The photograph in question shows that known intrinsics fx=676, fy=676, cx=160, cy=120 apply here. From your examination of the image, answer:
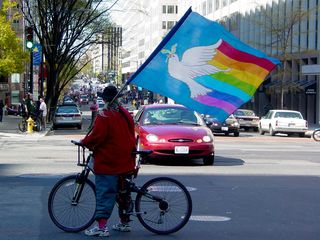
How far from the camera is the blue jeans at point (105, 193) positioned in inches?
310

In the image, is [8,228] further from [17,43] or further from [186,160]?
[17,43]

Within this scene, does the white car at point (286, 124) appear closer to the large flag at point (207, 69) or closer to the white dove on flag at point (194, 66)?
the large flag at point (207, 69)

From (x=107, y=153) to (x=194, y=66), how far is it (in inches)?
84.1

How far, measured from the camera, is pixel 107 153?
25.9 ft

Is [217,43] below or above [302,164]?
above

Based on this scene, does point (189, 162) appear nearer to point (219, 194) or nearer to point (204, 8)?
point (219, 194)

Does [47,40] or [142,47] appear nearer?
[47,40]

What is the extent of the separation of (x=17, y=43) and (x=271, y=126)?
83.2 feet

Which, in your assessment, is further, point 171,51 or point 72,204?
point 171,51

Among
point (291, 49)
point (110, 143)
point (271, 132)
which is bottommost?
point (271, 132)

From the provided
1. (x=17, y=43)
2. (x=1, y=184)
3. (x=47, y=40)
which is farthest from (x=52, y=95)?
(x=1, y=184)

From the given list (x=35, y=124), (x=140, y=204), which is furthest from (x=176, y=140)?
(x=35, y=124)

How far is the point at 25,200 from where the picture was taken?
10609 mm

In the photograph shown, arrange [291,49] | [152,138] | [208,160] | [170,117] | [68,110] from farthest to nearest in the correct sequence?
[291,49]
[68,110]
[170,117]
[208,160]
[152,138]
